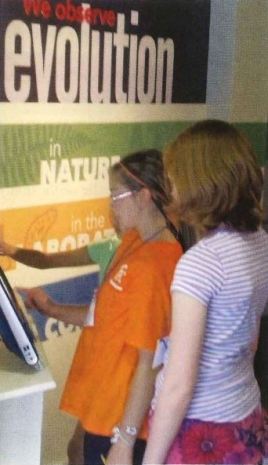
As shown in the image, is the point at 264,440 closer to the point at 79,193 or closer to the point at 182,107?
the point at 79,193

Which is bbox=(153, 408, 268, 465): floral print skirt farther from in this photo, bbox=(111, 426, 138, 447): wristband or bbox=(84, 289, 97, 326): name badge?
bbox=(84, 289, 97, 326): name badge

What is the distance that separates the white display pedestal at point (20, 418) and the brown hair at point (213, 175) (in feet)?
1.11

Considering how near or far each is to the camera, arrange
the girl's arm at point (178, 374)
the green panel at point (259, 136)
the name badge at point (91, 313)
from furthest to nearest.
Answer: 1. the green panel at point (259, 136)
2. the name badge at point (91, 313)
3. the girl's arm at point (178, 374)

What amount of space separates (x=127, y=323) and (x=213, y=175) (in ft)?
0.94

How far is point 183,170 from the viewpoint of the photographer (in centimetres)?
98

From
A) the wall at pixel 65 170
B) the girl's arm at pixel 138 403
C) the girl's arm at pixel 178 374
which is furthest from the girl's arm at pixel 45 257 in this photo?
the girl's arm at pixel 178 374

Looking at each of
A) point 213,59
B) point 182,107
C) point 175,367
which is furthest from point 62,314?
point 213,59

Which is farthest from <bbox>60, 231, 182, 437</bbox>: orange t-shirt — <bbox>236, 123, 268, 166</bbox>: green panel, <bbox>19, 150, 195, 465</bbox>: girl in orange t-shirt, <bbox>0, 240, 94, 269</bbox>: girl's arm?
<bbox>236, 123, 268, 166</bbox>: green panel

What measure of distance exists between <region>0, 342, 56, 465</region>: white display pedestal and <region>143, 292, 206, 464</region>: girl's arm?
0.18m

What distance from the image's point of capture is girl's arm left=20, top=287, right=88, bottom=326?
1.24 metres

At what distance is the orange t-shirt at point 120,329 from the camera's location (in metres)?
1.09

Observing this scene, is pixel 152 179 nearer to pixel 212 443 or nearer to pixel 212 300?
pixel 212 300

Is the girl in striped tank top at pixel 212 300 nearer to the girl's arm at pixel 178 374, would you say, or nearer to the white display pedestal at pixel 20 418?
the girl's arm at pixel 178 374

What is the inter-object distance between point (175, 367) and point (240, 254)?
0.61ft
